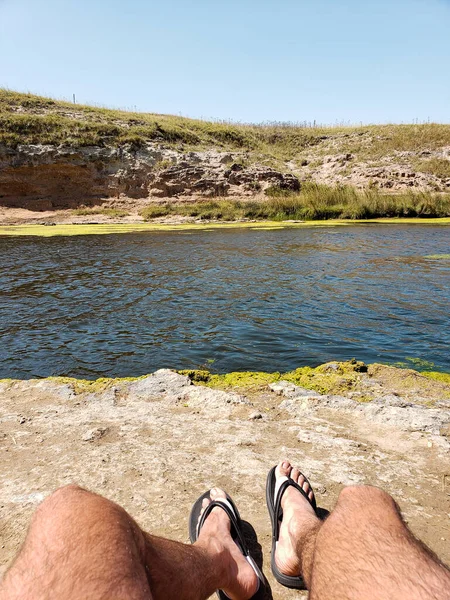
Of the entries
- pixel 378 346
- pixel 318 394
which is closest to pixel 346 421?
pixel 318 394

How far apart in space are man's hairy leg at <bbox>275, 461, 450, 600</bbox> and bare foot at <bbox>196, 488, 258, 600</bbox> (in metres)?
0.22

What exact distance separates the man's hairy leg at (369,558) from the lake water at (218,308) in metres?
3.32

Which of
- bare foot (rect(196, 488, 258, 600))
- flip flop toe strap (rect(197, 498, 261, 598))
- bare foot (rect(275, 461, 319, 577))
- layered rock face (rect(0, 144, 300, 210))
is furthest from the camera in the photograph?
layered rock face (rect(0, 144, 300, 210))

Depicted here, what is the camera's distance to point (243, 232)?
19312 mm

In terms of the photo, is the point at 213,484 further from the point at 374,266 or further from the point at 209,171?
the point at 209,171

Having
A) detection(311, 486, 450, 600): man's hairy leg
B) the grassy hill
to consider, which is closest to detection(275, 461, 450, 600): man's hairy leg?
detection(311, 486, 450, 600): man's hairy leg

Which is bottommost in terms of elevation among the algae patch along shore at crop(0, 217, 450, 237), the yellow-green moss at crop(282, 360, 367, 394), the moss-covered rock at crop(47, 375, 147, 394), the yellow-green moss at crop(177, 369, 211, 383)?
the algae patch along shore at crop(0, 217, 450, 237)

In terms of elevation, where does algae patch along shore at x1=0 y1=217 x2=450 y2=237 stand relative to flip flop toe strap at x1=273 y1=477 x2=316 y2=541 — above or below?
below

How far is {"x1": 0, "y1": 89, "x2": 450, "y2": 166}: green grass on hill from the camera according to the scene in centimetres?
2795

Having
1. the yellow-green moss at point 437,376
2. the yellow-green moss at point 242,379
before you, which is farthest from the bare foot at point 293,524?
the yellow-green moss at point 437,376

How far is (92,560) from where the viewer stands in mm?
1223

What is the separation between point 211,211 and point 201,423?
2360 cm

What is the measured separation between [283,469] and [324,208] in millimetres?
24719

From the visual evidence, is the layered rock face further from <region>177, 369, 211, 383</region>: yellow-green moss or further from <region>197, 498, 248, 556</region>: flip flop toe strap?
<region>197, 498, 248, 556</region>: flip flop toe strap
